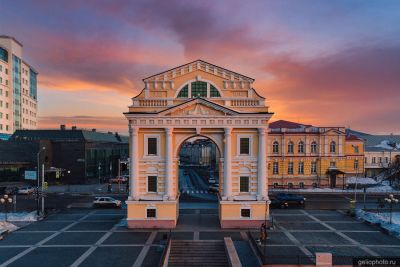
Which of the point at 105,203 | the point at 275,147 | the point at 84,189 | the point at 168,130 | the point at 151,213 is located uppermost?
the point at 168,130

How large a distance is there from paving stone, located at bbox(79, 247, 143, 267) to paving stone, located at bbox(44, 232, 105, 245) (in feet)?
9.52

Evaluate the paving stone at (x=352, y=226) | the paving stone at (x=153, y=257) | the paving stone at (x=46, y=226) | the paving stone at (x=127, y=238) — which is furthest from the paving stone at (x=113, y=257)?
the paving stone at (x=352, y=226)

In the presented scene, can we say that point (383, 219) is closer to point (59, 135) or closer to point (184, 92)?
point (184, 92)

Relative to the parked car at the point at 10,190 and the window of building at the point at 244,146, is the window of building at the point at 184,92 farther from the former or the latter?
the parked car at the point at 10,190

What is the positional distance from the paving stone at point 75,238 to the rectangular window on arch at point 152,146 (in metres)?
9.56

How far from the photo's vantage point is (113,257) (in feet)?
94.9

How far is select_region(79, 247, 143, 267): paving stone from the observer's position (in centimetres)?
2753

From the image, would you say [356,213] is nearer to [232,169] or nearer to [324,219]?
[324,219]

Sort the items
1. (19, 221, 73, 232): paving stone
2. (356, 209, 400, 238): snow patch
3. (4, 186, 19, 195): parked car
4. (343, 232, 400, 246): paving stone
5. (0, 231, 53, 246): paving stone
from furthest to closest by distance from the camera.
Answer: (4, 186, 19, 195): parked car, (19, 221, 73, 232): paving stone, (356, 209, 400, 238): snow patch, (0, 231, 53, 246): paving stone, (343, 232, 400, 246): paving stone

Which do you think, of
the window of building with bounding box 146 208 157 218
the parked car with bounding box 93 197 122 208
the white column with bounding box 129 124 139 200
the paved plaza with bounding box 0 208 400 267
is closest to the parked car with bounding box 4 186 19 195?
the parked car with bounding box 93 197 122 208

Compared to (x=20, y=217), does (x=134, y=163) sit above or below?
above

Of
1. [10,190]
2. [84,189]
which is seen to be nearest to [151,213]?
[84,189]

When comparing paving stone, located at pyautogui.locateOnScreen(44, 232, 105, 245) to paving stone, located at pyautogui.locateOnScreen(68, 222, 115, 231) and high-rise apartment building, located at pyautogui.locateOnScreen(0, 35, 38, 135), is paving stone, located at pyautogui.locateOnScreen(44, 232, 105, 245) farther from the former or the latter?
high-rise apartment building, located at pyautogui.locateOnScreen(0, 35, 38, 135)

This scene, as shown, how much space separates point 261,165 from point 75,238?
20.0 m
